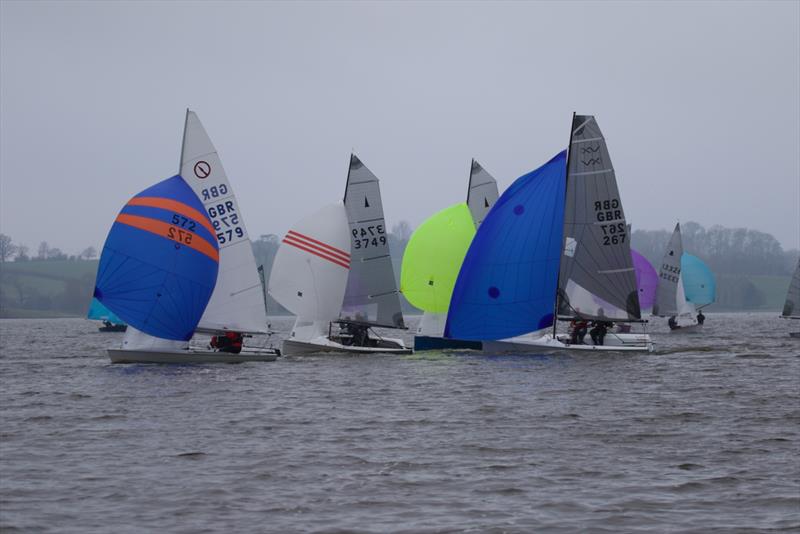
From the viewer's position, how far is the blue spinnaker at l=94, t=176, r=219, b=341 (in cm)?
3184

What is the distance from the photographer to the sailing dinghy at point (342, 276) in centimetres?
3862

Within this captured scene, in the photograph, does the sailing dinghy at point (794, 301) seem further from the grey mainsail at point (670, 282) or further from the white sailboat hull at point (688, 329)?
the grey mainsail at point (670, 282)

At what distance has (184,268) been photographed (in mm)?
32719

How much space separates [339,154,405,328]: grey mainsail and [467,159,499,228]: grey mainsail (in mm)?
5507

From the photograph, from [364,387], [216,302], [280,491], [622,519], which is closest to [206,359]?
[216,302]

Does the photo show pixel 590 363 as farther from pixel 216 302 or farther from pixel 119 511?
pixel 119 511

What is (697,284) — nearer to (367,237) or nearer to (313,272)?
(367,237)

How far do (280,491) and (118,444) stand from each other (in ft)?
17.1

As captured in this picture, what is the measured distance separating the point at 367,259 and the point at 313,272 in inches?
96.3

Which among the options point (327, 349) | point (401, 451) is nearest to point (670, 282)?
point (327, 349)

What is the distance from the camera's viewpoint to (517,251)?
35844 mm

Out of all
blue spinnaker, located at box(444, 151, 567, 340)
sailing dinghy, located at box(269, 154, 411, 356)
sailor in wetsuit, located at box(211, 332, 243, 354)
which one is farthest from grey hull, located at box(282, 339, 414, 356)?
sailor in wetsuit, located at box(211, 332, 243, 354)

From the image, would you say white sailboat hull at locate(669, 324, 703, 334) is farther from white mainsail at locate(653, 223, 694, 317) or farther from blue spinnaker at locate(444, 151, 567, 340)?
blue spinnaker at locate(444, 151, 567, 340)

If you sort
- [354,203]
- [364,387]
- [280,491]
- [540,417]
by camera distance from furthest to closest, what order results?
[354,203]
[364,387]
[540,417]
[280,491]
